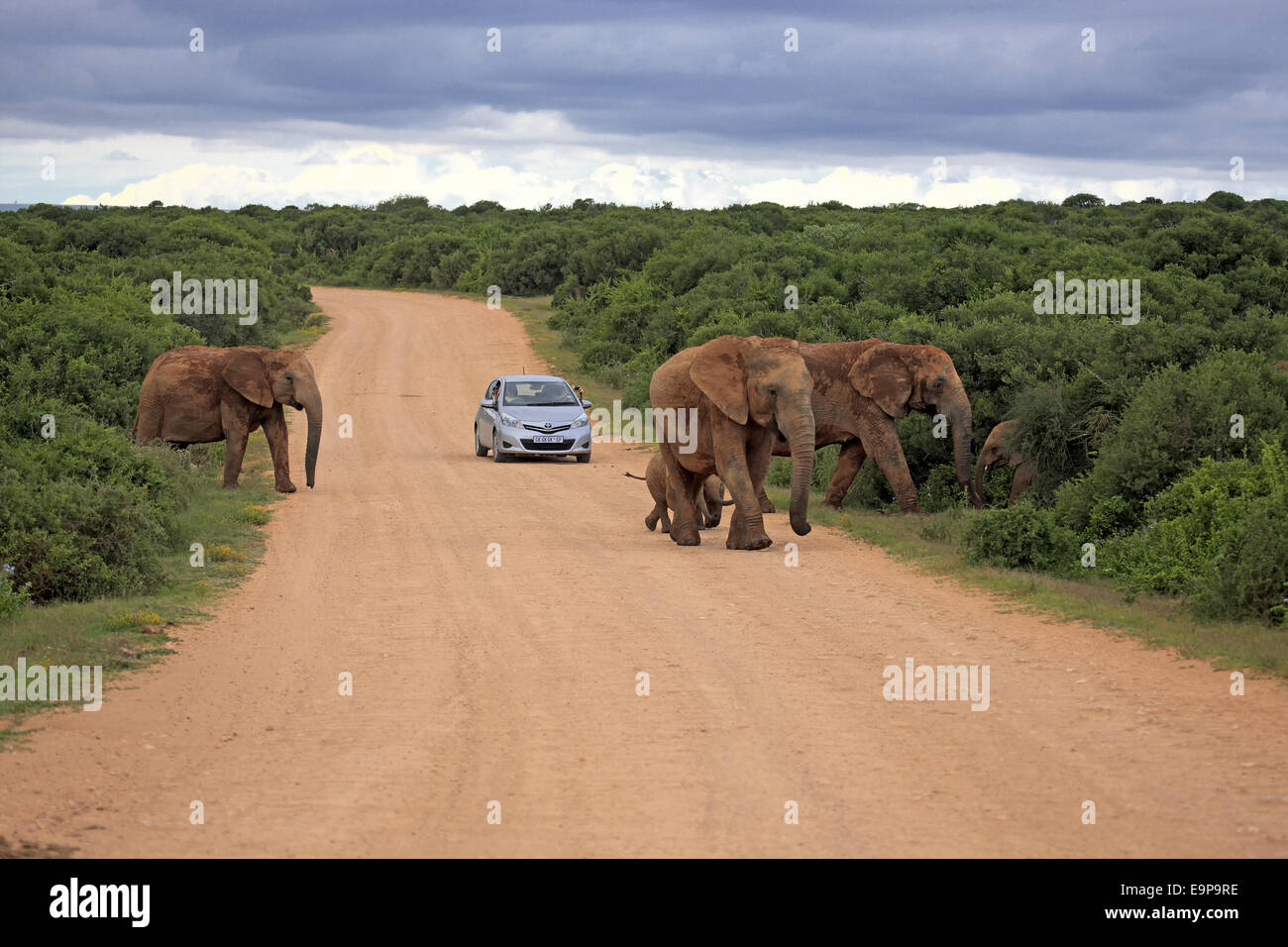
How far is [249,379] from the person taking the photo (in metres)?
19.7

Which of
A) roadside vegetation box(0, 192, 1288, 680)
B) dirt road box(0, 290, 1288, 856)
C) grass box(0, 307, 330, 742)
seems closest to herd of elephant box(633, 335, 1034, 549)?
roadside vegetation box(0, 192, 1288, 680)

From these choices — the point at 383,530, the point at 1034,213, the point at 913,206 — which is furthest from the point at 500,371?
the point at 913,206

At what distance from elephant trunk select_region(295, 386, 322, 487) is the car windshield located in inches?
220

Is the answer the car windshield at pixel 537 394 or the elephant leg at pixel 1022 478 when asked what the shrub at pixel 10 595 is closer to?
the elephant leg at pixel 1022 478

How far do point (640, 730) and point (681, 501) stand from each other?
24.6 feet

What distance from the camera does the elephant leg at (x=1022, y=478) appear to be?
17.8 m

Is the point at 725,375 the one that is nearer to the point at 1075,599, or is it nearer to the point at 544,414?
the point at 1075,599

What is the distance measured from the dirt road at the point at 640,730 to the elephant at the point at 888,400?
3.80 meters

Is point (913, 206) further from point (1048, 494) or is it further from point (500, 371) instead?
point (1048, 494)

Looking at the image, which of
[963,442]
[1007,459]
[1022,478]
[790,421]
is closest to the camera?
[790,421]

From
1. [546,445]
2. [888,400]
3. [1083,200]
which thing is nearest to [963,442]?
[888,400]

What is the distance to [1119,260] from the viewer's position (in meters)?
33.7

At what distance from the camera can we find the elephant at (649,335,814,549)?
1474 centimetres

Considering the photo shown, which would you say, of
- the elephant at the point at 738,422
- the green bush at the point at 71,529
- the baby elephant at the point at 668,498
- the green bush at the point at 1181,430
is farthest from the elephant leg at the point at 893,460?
the green bush at the point at 71,529
